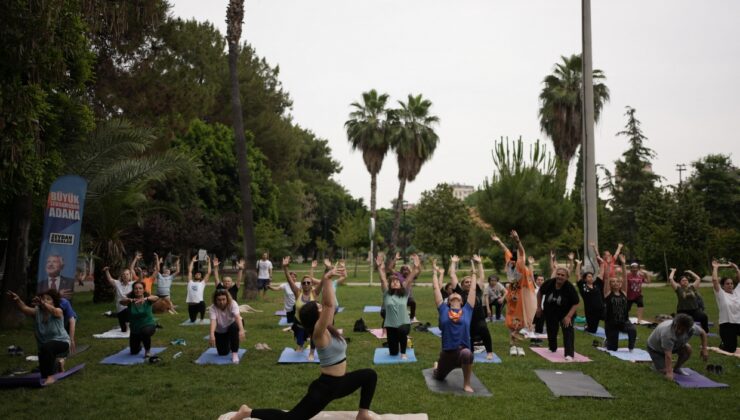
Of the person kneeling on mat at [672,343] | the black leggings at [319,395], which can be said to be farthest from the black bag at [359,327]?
the black leggings at [319,395]

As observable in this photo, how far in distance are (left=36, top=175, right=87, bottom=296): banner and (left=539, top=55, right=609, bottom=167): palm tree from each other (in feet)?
114

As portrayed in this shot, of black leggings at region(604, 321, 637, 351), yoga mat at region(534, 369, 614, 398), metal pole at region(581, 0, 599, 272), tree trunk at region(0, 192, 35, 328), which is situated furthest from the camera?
metal pole at region(581, 0, 599, 272)

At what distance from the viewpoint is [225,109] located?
47.3 metres

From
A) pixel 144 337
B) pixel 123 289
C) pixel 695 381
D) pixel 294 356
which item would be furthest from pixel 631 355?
pixel 123 289

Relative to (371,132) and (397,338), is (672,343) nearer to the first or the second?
(397,338)

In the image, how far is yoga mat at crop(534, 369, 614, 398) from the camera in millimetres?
8756

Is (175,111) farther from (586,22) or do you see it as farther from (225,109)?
(225,109)

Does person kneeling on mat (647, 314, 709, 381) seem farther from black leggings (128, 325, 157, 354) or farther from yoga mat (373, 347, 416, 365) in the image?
black leggings (128, 325, 157, 354)

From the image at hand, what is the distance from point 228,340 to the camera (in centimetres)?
1155

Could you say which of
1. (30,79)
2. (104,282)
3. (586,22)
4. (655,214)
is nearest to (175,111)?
(104,282)

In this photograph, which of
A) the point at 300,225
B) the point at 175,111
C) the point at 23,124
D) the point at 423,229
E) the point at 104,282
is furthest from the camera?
the point at 300,225

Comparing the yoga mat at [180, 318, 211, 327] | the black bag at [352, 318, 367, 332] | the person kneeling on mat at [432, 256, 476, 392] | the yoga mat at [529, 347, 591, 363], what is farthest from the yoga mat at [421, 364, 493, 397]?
the yoga mat at [180, 318, 211, 327]

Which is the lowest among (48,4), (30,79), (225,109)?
(30,79)

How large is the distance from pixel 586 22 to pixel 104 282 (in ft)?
64.3
